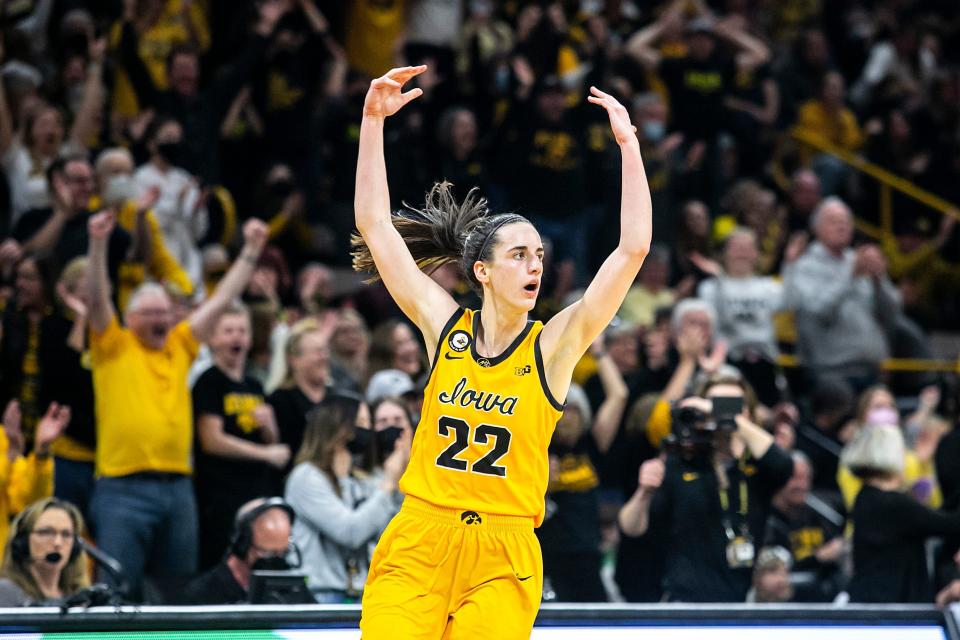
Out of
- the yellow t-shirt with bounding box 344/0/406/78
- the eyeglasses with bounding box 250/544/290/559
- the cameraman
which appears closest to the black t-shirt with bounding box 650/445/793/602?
the cameraman

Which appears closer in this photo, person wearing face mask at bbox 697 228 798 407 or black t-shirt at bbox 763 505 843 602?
black t-shirt at bbox 763 505 843 602

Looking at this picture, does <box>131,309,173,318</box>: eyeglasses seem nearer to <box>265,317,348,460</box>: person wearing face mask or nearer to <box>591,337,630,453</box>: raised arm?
<box>265,317,348,460</box>: person wearing face mask

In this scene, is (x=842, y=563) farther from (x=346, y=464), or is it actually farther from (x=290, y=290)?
(x=290, y=290)

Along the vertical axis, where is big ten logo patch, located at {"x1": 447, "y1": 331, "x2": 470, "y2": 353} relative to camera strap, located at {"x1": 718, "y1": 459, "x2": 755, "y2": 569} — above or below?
above

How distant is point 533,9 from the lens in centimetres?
1291

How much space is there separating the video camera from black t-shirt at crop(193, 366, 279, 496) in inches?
86.6

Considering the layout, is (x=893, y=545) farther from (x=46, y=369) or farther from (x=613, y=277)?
(x=46, y=369)

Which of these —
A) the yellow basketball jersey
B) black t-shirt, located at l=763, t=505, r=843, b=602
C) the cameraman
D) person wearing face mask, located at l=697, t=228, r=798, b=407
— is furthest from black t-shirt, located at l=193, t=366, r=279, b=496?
person wearing face mask, located at l=697, t=228, r=798, b=407

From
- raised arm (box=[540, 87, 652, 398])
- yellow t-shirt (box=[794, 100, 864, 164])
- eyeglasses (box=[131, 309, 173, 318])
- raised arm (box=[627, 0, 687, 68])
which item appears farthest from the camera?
yellow t-shirt (box=[794, 100, 864, 164])

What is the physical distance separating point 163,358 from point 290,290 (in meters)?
2.94

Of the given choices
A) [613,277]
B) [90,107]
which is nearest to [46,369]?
[90,107]

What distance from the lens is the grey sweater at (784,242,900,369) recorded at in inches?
454

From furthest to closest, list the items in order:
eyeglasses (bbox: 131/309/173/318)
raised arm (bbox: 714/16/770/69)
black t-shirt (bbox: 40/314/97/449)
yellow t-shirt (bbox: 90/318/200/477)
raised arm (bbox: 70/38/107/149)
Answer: raised arm (bbox: 714/16/770/69) → raised arm (bbox: 70/38/107/149) → black t-shirt (bbox: 40/314/97/449) → eyeglasses (bbox: 131/309/173/318) → yellow t-shirt (bbox: 90/318/200/477)

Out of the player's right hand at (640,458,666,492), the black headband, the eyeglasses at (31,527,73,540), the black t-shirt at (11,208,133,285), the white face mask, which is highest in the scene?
the white face mask
